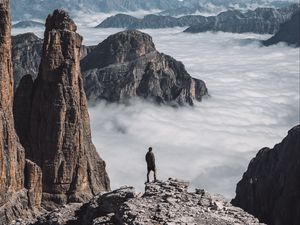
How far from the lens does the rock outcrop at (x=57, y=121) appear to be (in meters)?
93.6

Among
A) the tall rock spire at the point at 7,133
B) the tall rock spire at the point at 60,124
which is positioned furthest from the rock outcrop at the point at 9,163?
the tall rock spire at the point at 60,124

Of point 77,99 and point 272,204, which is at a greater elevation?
point 77,99

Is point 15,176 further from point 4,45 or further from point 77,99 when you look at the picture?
point 77,99

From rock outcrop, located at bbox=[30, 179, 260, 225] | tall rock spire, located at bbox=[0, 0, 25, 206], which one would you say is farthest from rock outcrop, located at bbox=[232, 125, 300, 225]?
rock outcrop, located at bbox=[30, 179, 260, 225]

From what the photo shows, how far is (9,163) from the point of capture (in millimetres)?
75562

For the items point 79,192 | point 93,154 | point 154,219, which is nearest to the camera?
point 154,219

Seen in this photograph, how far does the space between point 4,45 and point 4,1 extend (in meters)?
5.18

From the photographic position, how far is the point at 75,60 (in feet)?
320

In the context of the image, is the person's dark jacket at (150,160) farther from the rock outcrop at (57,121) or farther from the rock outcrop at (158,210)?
the rock outcrop at (57,121)

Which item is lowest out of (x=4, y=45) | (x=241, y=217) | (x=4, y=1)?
(x=241, y=217)

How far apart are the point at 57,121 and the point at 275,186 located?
38.2m

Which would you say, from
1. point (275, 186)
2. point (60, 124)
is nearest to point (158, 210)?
point (60, 124)

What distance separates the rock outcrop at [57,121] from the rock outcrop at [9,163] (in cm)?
1047

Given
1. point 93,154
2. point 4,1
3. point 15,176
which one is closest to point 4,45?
point 4,1
